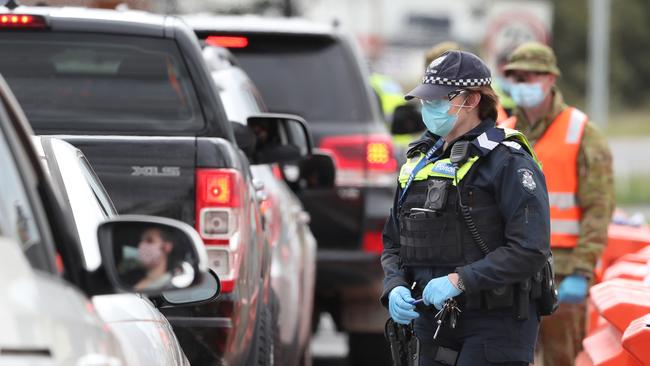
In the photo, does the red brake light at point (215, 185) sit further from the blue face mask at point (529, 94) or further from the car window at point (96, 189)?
the blue face mask at point (529, 94)

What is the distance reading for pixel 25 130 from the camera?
153 inches

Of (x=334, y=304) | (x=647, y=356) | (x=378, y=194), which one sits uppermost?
(x=647, y=356)

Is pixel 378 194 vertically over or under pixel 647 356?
under

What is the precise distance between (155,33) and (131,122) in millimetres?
355

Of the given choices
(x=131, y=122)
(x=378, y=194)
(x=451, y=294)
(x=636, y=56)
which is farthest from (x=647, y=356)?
(x=636, y=56)

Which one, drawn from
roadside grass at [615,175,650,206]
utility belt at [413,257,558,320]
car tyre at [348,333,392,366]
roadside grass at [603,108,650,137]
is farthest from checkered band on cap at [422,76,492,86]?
roadside grass at [603,108,650,137]

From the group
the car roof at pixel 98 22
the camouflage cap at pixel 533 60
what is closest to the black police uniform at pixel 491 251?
the car roof at pixel 98 22

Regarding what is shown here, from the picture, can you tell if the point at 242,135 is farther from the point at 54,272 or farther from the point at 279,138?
the point at 54,272

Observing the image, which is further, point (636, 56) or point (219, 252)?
point (636, 56)

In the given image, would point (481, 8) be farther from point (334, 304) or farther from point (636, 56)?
point (636, 56)

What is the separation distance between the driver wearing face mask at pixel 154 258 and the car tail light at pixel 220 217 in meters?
2.56

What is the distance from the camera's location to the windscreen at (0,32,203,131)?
6676 millimetres

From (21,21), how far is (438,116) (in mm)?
1764

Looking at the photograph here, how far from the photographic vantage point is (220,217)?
6.44 m
